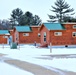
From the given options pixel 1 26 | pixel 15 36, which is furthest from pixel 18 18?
pixel 15 36

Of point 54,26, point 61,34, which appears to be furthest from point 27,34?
point 61,34

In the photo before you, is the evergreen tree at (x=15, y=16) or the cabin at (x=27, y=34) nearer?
the cabin at (x=27, y=34)

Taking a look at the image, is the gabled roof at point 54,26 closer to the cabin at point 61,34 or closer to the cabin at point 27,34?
the cabin at point 61,34

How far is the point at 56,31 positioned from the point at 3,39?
27.9 metres

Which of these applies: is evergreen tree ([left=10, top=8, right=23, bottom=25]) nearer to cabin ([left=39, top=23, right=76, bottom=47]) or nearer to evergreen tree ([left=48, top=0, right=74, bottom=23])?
evergreen tree ([left=48, top=0, right=74, bottom=23])

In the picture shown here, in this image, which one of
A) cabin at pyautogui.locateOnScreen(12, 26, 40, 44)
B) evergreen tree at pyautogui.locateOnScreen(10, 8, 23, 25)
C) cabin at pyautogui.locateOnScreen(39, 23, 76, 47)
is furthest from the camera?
evergreen tree at pyautogui.locateOnScreen(10, 8, 23, 25)

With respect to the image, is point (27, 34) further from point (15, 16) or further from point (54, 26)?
point (15, 16)

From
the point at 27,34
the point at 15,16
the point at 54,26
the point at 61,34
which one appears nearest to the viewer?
the point at 61,34

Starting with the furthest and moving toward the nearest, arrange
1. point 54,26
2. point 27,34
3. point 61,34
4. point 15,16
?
point 15,16, point 27,34, point 54,26, point 61,34

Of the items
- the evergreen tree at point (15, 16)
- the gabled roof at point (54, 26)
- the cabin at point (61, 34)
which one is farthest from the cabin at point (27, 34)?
the evergreen tree at point (15, 16)

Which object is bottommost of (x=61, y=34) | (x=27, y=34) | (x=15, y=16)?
(x=61, y=34)

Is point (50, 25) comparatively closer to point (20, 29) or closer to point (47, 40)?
point (47, 40)

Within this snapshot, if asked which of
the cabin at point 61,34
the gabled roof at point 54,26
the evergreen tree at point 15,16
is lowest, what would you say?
the cabin at point 61,34

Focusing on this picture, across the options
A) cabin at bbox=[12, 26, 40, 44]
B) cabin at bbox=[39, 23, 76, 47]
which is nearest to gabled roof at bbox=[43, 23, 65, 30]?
cabin at bbox=[39, 23, 76, 47]
